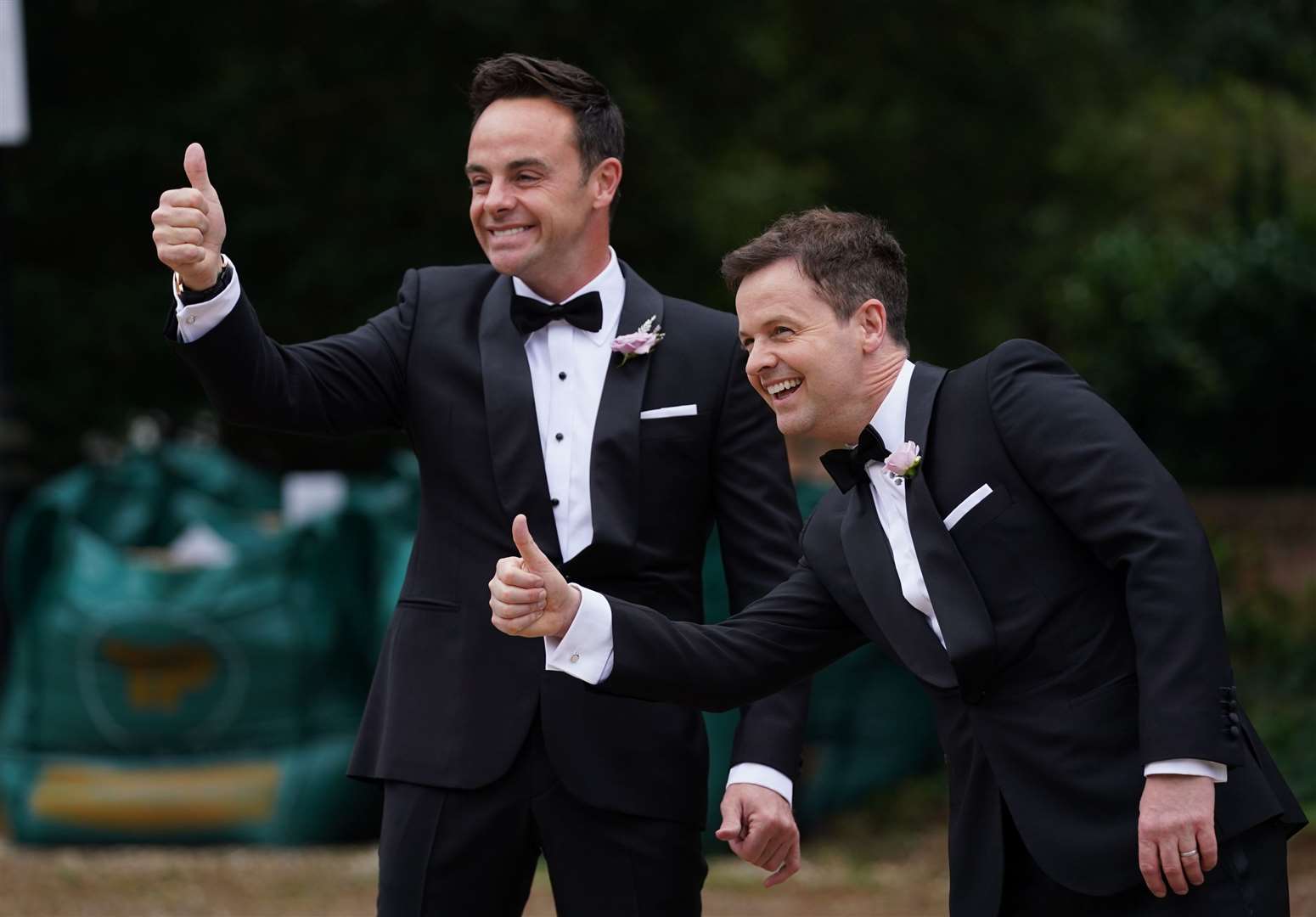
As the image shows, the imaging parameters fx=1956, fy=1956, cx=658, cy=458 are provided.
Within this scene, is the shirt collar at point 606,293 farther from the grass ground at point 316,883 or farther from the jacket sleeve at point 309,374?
the grass ground at point 316,883

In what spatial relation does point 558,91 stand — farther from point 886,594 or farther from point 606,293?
point 886,594

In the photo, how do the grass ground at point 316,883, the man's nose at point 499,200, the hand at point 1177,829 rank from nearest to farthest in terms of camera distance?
the hand at point 1177,829 < the man's nose at point 499,200 < the grass ground at point 316,883

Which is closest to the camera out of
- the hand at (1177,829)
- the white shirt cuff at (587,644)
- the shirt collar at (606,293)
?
the hand at (1177,829)

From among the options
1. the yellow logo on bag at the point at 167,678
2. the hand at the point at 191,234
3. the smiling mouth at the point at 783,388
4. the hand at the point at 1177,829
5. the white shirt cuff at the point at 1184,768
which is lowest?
the yellow logo on bag at the point at 167,678

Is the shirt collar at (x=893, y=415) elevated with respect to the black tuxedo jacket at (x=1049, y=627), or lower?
elevated

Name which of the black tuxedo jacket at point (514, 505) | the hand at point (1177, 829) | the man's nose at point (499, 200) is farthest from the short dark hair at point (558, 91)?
the hand at point (1177, 829)

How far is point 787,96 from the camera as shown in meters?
17.7

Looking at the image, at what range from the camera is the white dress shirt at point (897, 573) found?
3096mm

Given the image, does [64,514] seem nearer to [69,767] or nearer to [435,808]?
[69,767]

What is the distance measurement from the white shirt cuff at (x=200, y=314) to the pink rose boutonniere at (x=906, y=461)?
1.12 m

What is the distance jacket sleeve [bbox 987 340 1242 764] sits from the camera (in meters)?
2.80

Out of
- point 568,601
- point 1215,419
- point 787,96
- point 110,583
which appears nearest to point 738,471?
point 568,601

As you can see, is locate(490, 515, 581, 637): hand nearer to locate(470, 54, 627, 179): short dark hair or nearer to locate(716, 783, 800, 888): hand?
locate(716, 783, 800, 888): hand

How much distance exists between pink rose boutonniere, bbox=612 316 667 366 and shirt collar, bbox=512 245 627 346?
36 millimetres
